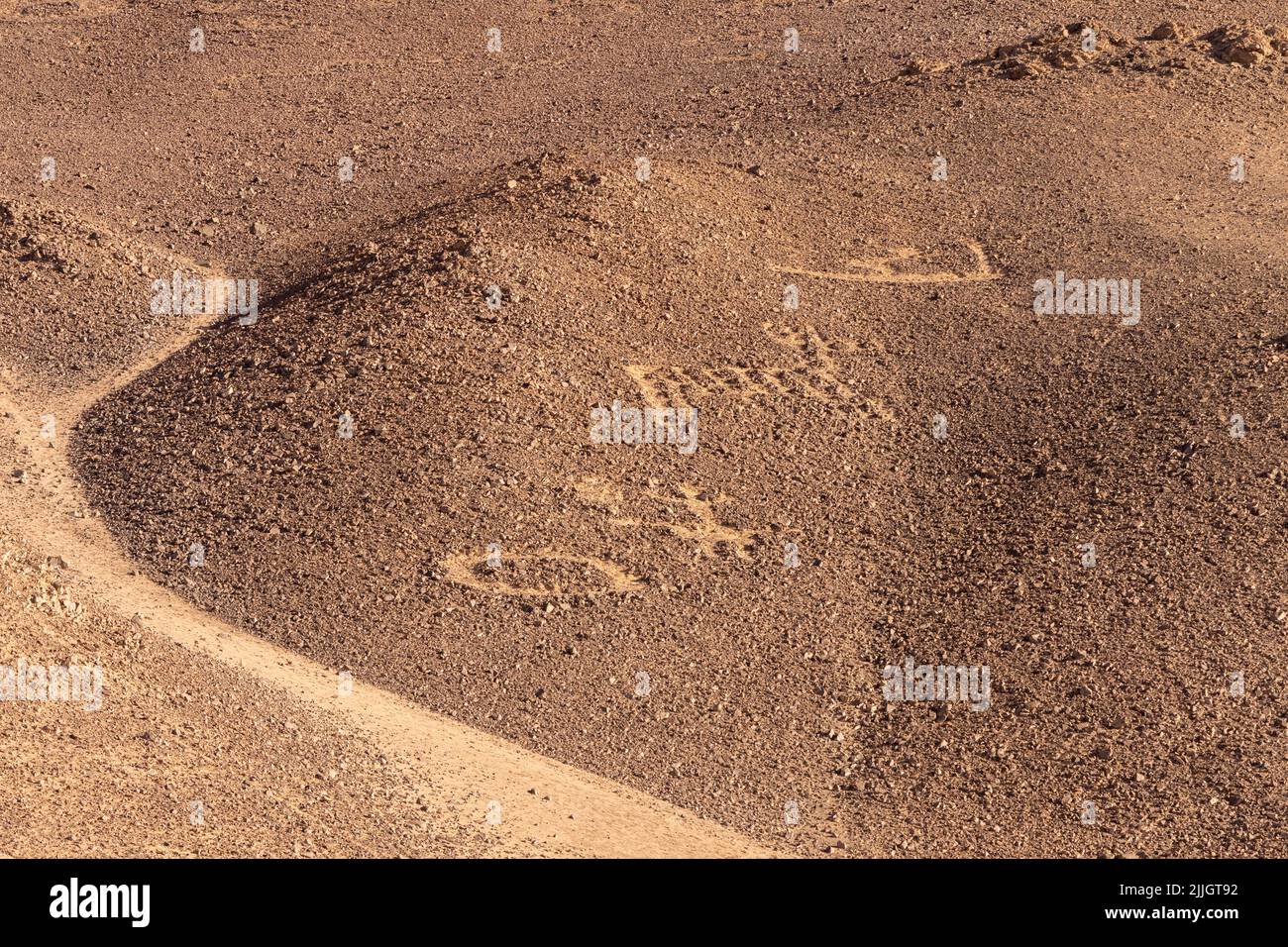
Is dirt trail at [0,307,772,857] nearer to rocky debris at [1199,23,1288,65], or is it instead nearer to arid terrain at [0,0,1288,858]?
arid terrain at [0,0,1288,858]

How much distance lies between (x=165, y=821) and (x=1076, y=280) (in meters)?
13.2

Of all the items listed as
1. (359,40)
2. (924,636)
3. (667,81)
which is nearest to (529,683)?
(924,636)

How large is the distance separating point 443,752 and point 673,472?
4.54 meters

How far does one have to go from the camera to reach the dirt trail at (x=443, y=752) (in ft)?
40.9

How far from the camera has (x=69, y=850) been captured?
10.6m

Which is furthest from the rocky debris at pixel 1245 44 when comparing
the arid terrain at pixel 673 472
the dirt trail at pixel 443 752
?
the dirt trail at pixel 443 752

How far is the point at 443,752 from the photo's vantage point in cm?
1341

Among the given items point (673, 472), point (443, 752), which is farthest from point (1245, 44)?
point (443, 752)

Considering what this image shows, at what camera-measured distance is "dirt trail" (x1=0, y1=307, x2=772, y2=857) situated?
12469 mm

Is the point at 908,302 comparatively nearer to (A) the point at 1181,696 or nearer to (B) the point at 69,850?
(A) the point at 1181,696

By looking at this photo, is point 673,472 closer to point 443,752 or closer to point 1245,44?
point 443,752

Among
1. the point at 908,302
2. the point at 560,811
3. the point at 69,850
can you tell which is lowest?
the point at 560,811

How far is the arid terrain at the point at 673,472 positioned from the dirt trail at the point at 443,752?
54 mm

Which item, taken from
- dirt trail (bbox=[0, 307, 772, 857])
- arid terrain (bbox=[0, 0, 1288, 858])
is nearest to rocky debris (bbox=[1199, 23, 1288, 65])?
arid terrain (bbox=[0, 0, 1288, 858])
